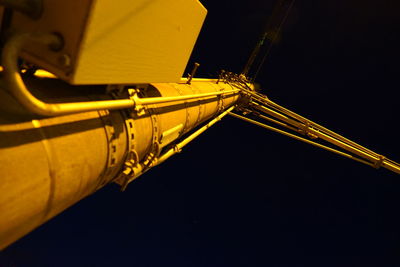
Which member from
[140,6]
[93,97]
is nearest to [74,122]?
[93,97]

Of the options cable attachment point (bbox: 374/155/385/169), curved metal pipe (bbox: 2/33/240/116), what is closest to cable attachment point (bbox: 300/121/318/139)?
cable attachment point (bbox: 374/155/385/169)

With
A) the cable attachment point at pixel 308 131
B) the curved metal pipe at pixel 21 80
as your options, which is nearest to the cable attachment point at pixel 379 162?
the cable attachment point at pixel 308 131

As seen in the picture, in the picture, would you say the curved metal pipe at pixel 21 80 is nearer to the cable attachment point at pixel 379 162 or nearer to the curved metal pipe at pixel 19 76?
the curved metal pipe at pixel 19 76

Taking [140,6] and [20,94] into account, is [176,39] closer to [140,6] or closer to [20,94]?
[140,6]

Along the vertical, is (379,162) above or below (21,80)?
above

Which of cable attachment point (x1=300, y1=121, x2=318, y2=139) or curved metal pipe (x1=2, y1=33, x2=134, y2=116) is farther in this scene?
cable attachment point (x1=300, y1=121, x2=318, y2=139)

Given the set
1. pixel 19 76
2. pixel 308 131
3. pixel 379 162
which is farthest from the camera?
pixel 308 131

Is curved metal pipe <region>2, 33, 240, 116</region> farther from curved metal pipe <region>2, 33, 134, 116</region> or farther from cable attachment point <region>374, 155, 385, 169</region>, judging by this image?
cable attachment point <region>374, 155, 385, 169</region>

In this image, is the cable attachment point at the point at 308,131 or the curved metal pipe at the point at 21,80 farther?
the cable attachment point at the point at 308,131

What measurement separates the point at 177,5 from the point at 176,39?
0.35 m

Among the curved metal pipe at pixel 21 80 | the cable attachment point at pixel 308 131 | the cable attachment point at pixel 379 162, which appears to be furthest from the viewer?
the cable attachment point at pixel 308 131

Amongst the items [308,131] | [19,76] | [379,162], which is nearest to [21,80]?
[19,76]

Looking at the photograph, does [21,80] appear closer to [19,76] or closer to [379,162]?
[19,76]

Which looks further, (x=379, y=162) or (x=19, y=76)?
(x=379, y=162)
